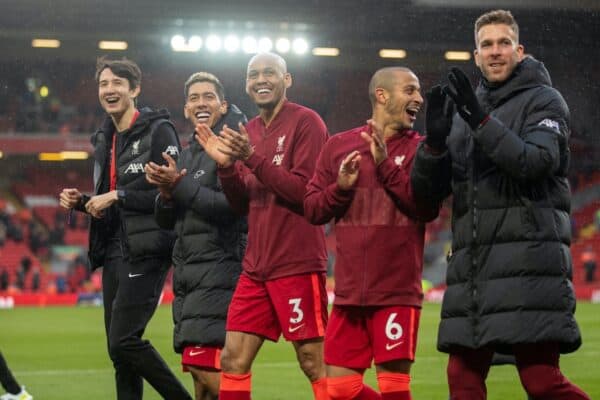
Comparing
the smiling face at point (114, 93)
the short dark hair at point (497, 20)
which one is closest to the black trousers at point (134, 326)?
the smiling face at point (114, 93)

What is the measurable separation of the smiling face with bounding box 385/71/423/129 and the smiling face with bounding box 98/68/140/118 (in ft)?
6.55

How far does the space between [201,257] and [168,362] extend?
19.7 ft

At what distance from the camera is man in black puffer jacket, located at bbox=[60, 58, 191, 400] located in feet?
20.1

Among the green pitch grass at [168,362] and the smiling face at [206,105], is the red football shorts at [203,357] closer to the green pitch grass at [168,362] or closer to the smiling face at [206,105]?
the smiling face at [206,105]

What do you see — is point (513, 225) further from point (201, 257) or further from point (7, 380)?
point (7, 380)

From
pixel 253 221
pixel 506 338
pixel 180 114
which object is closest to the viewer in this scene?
pixel 506 338

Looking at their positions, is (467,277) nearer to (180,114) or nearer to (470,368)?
(470,368)

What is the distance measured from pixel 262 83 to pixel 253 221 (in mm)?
695

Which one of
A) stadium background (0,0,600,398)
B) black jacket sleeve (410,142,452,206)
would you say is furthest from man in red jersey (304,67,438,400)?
stadium background (0,0,600,398)

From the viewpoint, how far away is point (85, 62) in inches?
1345

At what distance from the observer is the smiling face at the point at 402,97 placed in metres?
4.97

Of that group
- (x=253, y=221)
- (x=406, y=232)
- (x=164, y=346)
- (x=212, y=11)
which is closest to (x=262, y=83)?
(x=253, y=221)

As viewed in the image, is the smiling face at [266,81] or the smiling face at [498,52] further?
the smiling face at [266,81]

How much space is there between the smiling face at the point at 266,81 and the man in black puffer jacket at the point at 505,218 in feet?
4.45
